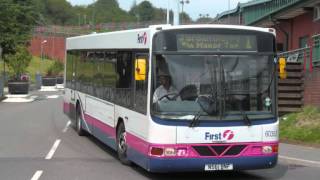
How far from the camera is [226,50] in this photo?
35.9ft

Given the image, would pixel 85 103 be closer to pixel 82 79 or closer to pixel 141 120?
pixel 82 79

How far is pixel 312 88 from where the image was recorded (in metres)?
20.3

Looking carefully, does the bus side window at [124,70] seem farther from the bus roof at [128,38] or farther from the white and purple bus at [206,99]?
the white and purple bus at [206,99]

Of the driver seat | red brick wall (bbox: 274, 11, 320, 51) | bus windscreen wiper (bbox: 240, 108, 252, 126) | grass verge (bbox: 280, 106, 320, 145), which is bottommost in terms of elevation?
grass verge (bbox: 280, 106, 320, 145)

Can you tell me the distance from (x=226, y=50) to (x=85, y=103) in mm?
7289

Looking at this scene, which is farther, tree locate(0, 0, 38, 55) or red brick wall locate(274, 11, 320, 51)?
tree locate(0, 0, 38, 55)

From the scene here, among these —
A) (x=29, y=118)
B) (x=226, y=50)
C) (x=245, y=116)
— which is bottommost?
(x=29, y=118)

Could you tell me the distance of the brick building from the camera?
2047 cm

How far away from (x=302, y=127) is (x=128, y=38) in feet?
23.4

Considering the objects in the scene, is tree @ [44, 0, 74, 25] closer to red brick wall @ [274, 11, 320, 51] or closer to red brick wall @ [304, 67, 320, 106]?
red brick wall @ [274, 11, 320, 51]

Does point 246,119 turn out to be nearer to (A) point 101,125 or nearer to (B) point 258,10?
(A) point 101,125

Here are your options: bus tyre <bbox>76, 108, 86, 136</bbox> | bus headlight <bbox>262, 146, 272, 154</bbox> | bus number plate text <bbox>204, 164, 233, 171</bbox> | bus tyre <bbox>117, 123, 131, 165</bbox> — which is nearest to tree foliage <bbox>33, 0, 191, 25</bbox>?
bus tyre <bbox>76, 108, 86, 136</bbox>

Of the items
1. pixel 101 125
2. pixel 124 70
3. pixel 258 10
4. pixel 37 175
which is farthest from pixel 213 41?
pixel 258 10

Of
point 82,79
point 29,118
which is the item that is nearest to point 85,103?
point 82,79
